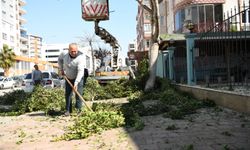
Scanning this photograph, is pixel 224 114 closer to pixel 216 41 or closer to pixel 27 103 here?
pixel 216 41

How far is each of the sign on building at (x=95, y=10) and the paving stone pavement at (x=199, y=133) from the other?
31.7 ft

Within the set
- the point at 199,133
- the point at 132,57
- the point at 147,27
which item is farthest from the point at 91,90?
the point at 147,27

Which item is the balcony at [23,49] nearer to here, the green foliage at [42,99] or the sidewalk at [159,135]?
the green foliage at [42,99]

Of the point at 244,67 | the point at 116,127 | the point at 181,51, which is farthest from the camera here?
the point at 181,51

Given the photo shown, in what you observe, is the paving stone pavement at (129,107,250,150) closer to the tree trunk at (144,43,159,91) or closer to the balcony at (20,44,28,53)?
the tree trunk at (144,43,159,91)

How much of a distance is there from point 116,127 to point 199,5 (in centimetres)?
2576

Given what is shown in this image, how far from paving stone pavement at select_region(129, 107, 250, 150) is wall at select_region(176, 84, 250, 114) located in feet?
0.54

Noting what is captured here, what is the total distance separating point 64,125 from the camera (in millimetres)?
7969

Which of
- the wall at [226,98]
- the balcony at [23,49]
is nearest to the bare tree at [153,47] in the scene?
the wall at [226,98]

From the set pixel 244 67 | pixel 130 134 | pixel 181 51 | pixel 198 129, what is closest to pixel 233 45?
pixel 244 67

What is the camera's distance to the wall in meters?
7.38

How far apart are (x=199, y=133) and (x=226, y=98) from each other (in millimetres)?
2723

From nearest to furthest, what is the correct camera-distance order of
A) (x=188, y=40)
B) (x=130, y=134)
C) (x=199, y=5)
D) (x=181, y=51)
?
(x=130, y=134), (x=188, y=40), (x=181, y=51), (x=199, y=5)

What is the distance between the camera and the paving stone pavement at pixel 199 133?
5086mm
